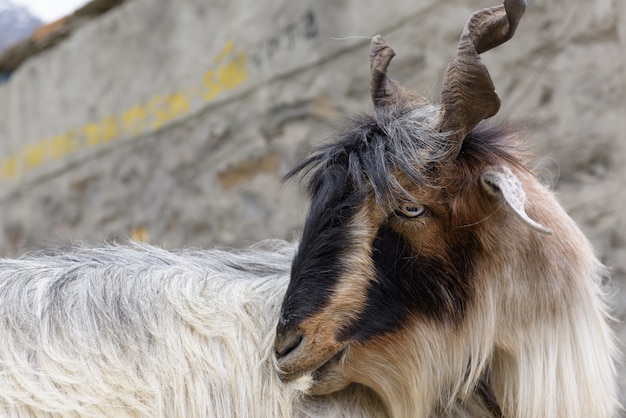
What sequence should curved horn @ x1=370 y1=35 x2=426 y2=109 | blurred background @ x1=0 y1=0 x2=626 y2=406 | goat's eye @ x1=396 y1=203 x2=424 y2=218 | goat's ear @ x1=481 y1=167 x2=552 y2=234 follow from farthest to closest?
blurred background @ x1=0 y1=0 x2=626 y2=406 → curved horn @ x1=370 y1=35 x2=426 y2=109 → goat's eye @ x1=396 y1=203 x2=424 y2=218 → goat's ear @ x1=481 y1=167 x2=552 y2=234

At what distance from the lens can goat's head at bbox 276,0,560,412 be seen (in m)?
1.95

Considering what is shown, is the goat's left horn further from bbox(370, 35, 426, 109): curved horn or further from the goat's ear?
the goat's ear

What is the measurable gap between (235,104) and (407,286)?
126 inches

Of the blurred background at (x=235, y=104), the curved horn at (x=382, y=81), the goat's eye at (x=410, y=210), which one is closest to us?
the goat's eye at (x=410, y=210)

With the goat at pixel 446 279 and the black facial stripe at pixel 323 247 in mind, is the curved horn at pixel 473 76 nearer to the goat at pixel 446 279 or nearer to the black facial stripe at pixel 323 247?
the goat at pixel 446 279

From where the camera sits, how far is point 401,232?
2008mm

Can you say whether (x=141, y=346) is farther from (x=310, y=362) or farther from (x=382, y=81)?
(x=382, y=81)

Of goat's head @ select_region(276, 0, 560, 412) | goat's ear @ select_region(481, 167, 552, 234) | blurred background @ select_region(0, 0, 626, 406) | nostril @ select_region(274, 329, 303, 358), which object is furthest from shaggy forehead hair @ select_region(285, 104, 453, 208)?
blurred background @ select_region(0, 0, 626, 406)

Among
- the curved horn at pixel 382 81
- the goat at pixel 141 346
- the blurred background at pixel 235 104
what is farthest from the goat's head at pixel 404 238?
the blurred background at pixel 235 104

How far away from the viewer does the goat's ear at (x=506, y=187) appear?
190cm

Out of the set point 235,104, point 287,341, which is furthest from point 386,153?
point 235,104

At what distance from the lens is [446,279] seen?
1993 mm

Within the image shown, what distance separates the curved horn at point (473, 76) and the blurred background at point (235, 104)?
1064 millimetres

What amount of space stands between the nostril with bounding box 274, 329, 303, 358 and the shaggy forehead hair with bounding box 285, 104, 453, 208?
0.39 meters
